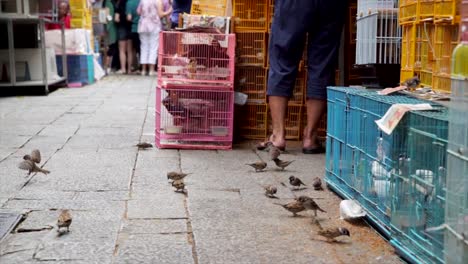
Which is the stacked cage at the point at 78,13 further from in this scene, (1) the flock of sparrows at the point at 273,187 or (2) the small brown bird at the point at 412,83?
(2) the small brown bird at the point at 412,83

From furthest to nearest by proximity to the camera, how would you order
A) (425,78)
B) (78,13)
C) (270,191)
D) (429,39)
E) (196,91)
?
(78,13)
(196,91)
(270,191)
(425,78)
(429,39)

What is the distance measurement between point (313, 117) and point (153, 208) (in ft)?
7.59

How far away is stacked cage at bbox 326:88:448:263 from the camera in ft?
Result: 10.7

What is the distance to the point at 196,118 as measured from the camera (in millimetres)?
6820

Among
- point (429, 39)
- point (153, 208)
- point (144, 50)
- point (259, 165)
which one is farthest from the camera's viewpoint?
point (144, 50)

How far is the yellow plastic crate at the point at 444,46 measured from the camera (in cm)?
402

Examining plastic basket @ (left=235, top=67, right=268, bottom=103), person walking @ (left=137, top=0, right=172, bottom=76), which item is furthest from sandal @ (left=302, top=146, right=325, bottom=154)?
person walking @ (left=137, top=0, right=172, bottom=76)

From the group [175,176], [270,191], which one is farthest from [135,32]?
[270,191]

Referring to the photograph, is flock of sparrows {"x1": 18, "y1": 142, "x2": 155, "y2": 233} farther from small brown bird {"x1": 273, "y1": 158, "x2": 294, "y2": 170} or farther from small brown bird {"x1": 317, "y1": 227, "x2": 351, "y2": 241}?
small brown bird {"x1": 273, "y1": 158, "x2": 294, "y2": 170}

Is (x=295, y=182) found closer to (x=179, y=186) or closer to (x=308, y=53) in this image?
(x=179, y=186)

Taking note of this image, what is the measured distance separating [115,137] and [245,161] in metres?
1.79

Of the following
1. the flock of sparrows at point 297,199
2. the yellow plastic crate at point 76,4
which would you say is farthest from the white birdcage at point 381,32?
the yellow plastic crate at point 76,4

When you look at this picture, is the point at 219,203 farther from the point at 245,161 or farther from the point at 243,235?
the point at 245,161

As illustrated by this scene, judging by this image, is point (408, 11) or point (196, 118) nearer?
point (408, 11)
